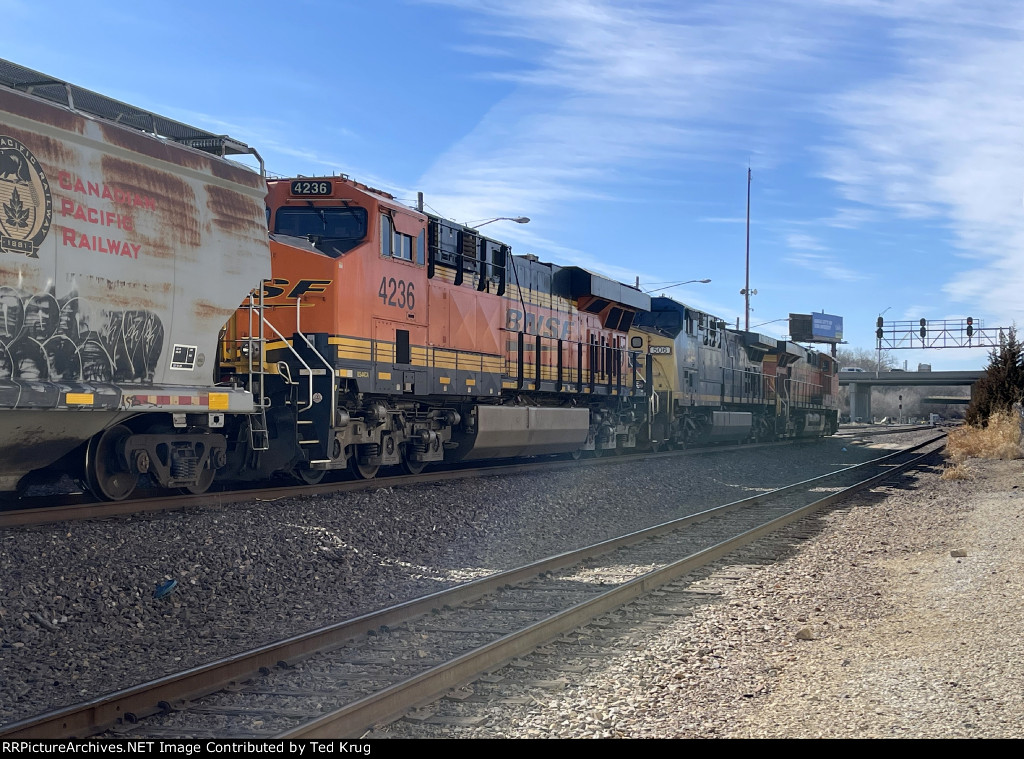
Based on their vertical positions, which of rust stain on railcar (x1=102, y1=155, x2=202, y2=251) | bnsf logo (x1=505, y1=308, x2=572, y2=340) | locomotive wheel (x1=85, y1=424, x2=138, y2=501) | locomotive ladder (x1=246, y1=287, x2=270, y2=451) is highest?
rust stain on railcar (x1=102, y1=155, x2=202, y2=251)

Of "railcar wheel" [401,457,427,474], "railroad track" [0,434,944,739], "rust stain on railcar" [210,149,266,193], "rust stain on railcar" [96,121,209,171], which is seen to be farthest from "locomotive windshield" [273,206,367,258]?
"railroad track" [0,434,944,739]

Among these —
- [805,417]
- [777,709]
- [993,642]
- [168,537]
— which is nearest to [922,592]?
[993,642]

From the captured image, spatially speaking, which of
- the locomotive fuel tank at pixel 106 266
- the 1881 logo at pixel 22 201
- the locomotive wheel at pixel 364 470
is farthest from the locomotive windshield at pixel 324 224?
the 1881 logo at pixel 22 201

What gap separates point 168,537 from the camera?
28.2 ft

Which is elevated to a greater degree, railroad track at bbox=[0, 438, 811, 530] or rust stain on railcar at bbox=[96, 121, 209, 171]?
rust stain on railcar at bbox=[96, 121, 209, 171]

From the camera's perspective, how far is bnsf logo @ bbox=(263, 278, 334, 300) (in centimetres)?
1219

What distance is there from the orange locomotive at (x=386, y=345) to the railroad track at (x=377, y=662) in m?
4.19

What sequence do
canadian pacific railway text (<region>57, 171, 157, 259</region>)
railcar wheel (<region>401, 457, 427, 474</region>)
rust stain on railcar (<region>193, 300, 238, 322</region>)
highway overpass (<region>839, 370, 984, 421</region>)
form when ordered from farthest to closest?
highway overpass (<region>839, 370, 984, 421</region>) → railcar wheel (<region>401, 457, 427, 474</region>) → rust stain on railcar (<region>193, 300, 238, 322</region>) → canadian pacific railway text (<region>57, 171, 157, 259</region>)

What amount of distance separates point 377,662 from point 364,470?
7.87m

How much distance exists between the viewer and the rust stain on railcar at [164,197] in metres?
8.97

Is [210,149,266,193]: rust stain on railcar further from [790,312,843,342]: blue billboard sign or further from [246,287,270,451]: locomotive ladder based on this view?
[790,312,843,342]: blue billboard sign

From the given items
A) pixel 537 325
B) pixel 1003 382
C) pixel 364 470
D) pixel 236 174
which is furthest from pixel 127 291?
pixel 1003 382

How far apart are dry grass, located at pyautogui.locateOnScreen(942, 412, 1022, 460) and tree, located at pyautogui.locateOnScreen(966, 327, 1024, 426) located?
157 centimetres
